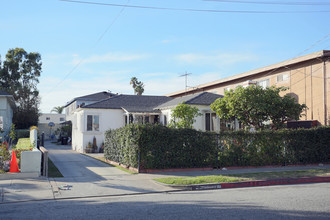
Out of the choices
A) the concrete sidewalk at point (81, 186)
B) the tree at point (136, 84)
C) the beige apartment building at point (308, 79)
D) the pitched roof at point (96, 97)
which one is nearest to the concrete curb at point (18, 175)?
the concrete sidewalk at point (81, 186)

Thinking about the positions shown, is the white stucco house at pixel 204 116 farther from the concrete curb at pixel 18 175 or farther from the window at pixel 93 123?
the concrete curb at pixel 18 175

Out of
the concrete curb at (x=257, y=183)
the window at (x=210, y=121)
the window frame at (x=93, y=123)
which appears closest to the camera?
the concrete curb at (x=257, y=183)

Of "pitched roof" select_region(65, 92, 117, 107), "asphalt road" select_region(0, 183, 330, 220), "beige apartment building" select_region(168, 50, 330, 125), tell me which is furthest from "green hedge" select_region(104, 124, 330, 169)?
"pitched roof" select_region(65, 92, 117, 107)

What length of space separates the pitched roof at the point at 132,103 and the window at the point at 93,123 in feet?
2.91

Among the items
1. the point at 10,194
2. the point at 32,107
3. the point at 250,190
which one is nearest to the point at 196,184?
the point at 250,190

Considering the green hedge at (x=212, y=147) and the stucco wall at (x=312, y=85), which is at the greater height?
the stucco wall at (x=312, y=85)

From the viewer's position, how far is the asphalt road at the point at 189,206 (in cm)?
662

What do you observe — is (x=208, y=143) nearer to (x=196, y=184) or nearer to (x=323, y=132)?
(x=196, y=184)

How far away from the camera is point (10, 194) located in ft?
30.8

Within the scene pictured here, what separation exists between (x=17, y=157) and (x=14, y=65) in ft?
119

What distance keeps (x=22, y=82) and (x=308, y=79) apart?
131ft

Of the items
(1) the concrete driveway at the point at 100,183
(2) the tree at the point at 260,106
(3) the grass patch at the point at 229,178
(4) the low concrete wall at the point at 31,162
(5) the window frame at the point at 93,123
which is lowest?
(1) the concrete driveway at the point at 100,183

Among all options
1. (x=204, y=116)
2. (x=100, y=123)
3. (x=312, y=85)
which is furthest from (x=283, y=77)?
(x=100, y=123)

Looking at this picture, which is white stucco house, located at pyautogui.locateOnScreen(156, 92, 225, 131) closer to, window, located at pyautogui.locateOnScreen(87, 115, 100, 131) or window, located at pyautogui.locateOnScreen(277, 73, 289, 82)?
window, located at pyautogui.locateOnScreen(277, 73, 289, 82)
